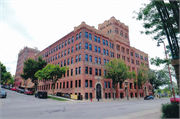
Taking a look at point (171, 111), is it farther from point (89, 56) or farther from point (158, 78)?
point (158, 78)

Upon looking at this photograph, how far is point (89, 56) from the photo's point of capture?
37062mm

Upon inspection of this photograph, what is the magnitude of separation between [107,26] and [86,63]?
889 inches

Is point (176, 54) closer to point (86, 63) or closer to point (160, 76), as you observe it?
point (86, 63)

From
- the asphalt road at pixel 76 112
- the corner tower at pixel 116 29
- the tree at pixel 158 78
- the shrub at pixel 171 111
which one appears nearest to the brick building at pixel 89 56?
the corner tower at pixel 116 29

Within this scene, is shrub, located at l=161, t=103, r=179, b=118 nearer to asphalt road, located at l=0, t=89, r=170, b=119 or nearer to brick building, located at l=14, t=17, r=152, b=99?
asphalt road, located at l=0, t=89, r=170, b=119

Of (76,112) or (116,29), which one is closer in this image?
(76,112)

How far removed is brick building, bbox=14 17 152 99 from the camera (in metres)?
35.1

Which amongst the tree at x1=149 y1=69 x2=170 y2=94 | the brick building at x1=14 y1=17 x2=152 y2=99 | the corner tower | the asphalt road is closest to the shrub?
the asphalt road

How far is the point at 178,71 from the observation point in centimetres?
858

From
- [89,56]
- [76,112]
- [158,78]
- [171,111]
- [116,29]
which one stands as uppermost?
[116,29]

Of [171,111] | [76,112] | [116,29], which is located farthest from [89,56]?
[171,111]

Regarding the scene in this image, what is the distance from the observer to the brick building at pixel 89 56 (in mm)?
35062

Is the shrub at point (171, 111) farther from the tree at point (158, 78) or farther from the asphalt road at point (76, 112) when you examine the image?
the tree at point (158, 78)

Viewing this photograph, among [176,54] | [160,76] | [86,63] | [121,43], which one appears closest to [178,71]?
[176,54]
